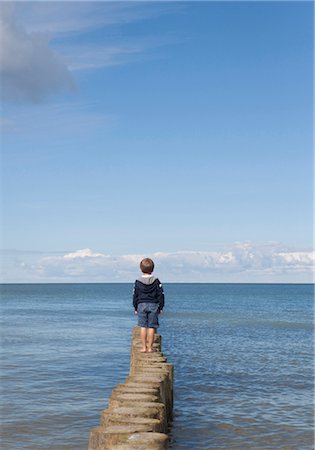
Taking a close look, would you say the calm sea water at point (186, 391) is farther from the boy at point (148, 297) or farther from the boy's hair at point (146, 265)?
the boy's hair at point (146, 265)

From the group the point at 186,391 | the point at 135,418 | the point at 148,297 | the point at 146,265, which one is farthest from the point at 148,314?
the point at 135,418

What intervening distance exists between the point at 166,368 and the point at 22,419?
364cm

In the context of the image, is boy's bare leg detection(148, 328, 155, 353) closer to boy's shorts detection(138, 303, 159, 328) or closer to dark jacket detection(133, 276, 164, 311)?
boy's shorts detection(138, 303, 159, 328)

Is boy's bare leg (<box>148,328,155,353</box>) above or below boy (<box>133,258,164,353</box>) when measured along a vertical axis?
below

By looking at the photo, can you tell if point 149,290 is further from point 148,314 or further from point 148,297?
point 148,314

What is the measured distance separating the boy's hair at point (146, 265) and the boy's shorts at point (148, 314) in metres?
0.67

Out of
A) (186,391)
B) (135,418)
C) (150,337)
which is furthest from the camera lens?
(186,391)

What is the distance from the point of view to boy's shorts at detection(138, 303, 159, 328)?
37.1 feet

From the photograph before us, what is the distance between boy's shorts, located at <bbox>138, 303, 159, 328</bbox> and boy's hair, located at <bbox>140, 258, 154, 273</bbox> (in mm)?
669

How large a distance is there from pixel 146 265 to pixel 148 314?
992 millimetres

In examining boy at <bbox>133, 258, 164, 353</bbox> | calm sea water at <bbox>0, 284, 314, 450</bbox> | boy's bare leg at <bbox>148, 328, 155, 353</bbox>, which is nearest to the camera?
calm sea water at <bbox>0, 284, 314, 450</bbox>

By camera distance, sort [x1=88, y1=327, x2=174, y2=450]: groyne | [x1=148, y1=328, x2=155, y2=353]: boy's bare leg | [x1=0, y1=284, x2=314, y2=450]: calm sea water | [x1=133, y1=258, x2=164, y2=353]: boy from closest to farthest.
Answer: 1. [x1=88, y1=327, x2=174, y2=450]: groyne
2. [x1=0, y1=284, x2=314, y2=450]: calm sea water
3. [x1=133, y1=258, x2=164, y2=353]: boy
4. [x1=148, y1=328, x2=155, y2=353]: boy's bare leg

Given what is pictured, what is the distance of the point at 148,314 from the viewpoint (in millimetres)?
11352

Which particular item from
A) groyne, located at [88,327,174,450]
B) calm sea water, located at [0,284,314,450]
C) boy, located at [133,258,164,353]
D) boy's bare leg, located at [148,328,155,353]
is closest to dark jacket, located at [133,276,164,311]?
boy, located at [133,258,164,353]
